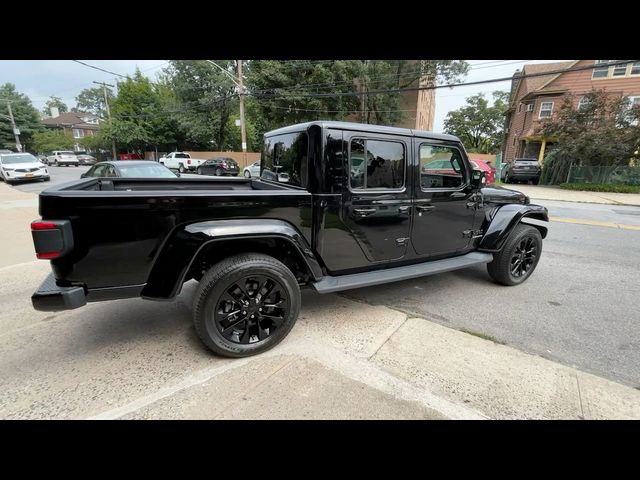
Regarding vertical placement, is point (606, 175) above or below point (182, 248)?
above

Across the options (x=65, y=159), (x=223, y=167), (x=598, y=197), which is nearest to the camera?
(x=598, y=197)

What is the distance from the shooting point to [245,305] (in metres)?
2.58

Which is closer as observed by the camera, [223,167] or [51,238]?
[51,238]

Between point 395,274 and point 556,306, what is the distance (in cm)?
209

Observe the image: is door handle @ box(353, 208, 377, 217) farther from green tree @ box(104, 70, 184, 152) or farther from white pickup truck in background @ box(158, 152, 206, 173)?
green tree @ box(104, 70, 184, 152)

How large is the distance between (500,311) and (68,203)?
4.09 m

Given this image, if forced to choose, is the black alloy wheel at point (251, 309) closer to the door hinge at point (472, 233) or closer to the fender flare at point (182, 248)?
the fender flare at point (182, 248)

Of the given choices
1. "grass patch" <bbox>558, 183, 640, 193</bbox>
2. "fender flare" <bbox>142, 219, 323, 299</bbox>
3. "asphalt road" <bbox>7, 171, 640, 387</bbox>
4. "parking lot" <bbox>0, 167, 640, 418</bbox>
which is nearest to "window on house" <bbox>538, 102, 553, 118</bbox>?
"grass patch" <bbox>558, 183, 640, 193</bbox>

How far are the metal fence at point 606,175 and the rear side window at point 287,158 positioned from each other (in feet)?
67.5

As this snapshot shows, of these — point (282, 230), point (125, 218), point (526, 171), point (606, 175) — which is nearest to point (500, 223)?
point (282, 230)

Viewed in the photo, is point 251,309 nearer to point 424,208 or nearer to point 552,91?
point 424,208

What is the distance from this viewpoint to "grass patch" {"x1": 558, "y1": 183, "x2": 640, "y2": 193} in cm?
1582

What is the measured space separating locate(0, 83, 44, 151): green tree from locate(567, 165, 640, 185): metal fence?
72.4m

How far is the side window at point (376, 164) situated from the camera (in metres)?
2.99
